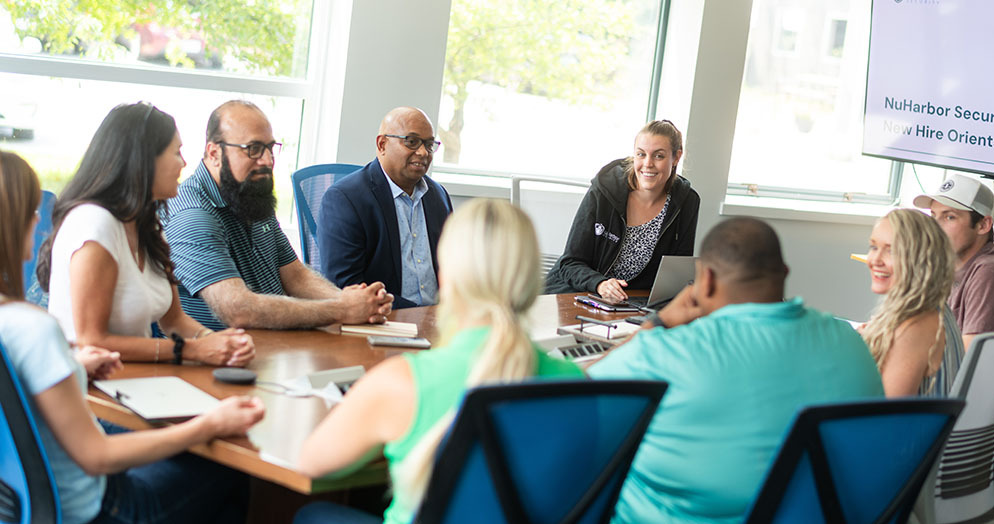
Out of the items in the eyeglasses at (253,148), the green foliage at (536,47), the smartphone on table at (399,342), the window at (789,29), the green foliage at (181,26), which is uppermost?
the window at (789,29)

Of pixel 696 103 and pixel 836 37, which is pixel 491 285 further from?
pixel 836 37

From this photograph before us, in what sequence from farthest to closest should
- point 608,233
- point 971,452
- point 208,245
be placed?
point 608,233
point 208,245
point 971,452

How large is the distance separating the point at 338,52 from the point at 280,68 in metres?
0.29

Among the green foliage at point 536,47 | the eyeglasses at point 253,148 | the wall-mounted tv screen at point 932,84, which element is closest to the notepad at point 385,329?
the eyeglasses at point 253,148

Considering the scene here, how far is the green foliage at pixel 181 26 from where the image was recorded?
4109 millimetres


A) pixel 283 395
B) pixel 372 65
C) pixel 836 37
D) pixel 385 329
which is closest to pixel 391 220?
pixel 385 329

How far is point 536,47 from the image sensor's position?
5.68 meters

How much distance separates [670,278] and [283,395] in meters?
1.67

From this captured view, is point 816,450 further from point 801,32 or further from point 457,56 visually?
point 801,32

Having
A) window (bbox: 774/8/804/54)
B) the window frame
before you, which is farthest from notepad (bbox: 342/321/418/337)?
window (bbox: 774/8/804/54)

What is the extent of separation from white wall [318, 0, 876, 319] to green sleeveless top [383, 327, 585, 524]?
3.24m

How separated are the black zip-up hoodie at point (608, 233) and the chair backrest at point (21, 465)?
2523 millimetres

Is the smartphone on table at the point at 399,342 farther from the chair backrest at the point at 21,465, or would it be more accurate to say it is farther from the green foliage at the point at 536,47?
the green foliage at the point at 536,47

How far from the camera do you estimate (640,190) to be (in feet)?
14.1
